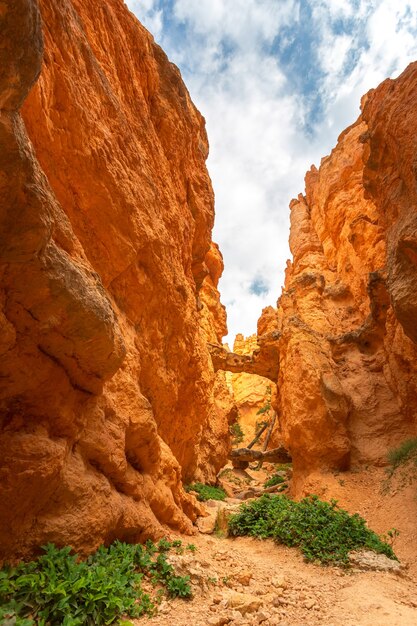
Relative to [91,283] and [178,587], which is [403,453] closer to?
[178,587]

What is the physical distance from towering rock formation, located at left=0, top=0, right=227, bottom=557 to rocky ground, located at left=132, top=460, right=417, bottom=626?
1.28m

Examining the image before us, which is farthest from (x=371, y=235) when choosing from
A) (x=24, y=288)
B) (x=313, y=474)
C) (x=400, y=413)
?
(x=24, y=288)

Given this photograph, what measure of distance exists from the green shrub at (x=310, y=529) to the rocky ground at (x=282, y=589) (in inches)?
9.6

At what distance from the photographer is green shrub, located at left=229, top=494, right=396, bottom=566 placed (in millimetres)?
6602

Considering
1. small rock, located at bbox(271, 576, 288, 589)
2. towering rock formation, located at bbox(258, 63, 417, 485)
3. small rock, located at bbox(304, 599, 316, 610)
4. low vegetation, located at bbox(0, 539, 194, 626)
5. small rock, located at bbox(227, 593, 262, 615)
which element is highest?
towering rock formation, located at bbox(258, 63, 417, 485)

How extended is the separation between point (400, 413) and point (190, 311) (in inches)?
340

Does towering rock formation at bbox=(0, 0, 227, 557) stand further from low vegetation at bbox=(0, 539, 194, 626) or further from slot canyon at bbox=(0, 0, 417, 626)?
low vegetation at bbox=(0, 539, 194, 626)

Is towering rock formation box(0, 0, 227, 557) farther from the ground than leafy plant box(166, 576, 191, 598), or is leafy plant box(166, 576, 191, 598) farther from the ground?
towering rock formation box(0, 0, 227, 557)

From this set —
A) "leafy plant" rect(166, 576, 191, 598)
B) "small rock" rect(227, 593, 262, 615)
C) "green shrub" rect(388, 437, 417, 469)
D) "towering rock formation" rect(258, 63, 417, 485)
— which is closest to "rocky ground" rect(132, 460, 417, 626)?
"small rock" rect(227, 593, 262, 615)

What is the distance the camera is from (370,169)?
12.3 metres

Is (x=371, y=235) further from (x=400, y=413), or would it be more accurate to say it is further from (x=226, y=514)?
(x=226, y=514)

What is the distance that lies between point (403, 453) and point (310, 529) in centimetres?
518

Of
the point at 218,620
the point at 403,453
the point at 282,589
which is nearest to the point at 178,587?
the point at 218,620

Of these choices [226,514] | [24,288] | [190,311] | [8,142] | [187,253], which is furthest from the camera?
[187,253]
